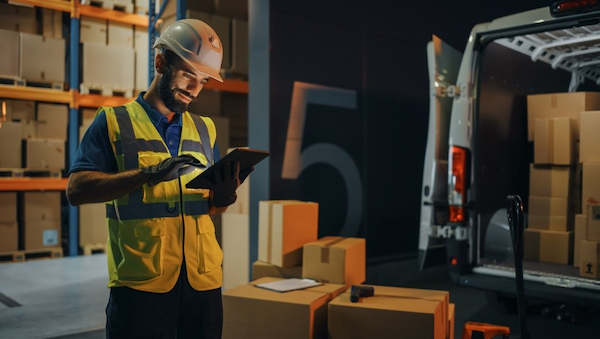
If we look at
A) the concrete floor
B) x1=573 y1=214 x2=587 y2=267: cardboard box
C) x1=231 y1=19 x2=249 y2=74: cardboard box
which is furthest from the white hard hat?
x1=231 y1=19 x2=249 y2=74: cardboard box

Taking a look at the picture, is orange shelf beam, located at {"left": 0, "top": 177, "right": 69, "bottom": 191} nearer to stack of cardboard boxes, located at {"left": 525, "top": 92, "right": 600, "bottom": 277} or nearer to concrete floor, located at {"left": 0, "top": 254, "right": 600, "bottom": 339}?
concrete floor, located at {"left": 0, "top": 254, "right": 600, "bottom": 339}

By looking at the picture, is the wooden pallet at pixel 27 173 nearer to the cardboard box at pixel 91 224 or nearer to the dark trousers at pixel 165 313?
the cardboard box at pixel 91 224

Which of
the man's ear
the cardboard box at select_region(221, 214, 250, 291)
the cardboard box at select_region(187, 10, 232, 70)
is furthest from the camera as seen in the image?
the cardboard box at select_region(187, 10, 232, 70)

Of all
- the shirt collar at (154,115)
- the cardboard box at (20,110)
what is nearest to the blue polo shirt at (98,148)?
the shirt collar at (154,115)

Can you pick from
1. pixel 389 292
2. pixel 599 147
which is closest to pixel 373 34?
→ pixel 599 147

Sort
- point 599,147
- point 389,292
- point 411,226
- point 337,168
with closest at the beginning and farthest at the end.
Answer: point 389,292, point 599,147, point 337,168, point 411,226

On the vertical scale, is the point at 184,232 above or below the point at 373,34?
below

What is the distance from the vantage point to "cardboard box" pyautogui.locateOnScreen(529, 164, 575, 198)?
4.66 meters

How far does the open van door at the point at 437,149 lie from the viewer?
4039 mm

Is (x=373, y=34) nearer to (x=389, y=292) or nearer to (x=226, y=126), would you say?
(x=226, y=126)

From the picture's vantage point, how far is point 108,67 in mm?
8211

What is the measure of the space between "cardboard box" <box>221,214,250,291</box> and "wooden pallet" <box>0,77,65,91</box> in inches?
157

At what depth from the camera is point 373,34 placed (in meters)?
5.89

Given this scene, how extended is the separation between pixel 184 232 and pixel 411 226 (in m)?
4.65
